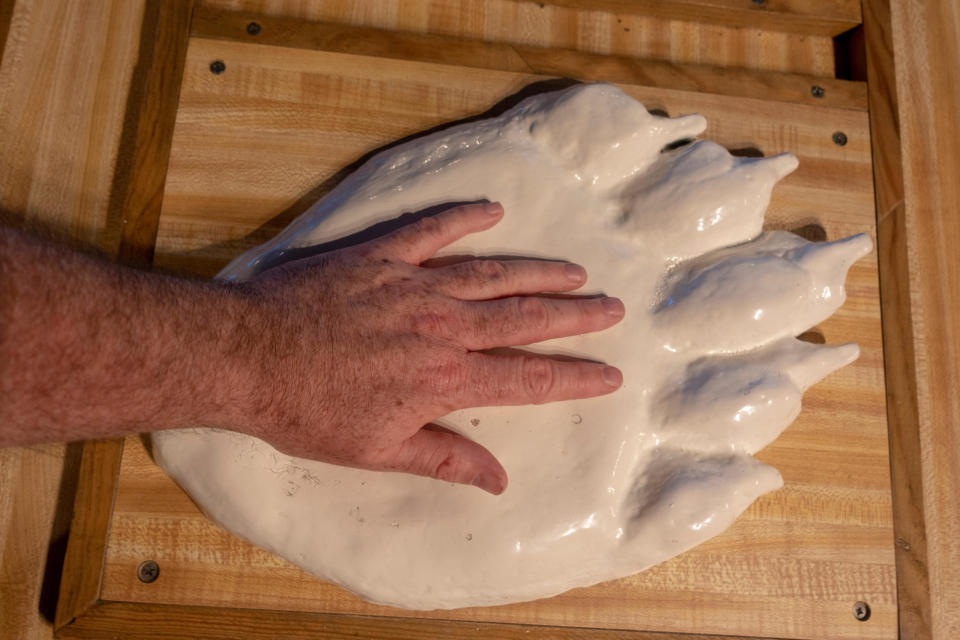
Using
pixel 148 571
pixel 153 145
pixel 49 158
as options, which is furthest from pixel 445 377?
pixel 49 158

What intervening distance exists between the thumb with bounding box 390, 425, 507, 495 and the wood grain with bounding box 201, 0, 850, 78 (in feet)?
2.49

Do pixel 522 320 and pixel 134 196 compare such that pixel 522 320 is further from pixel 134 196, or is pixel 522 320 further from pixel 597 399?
pixel 134 196

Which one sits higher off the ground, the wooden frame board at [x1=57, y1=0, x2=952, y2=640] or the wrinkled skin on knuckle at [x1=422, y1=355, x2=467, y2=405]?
the wrinkled skin on knuckle at [x1=422, y1=355, x2=467, y2=405]

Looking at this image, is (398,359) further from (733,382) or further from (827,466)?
(827,466)

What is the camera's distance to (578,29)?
49.5 inches

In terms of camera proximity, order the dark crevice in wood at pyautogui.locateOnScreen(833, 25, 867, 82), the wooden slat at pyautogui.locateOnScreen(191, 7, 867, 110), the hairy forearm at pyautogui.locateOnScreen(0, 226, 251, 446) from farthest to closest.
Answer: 1. the dark crevice in wood at pyautogui.locateOnScreen(833, 25, 867, 82)
2. the wooden slat at pyautogui.locateOnScreen(191, 7, 867, 110)
3. the hairy forearm at pyautogui.locateOnScreen(0, 226, 251, 446)

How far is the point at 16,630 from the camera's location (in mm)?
1052

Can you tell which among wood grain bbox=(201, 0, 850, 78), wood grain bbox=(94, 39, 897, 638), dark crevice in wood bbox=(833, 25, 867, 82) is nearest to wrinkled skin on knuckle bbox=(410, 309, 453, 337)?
wood grain bbox=(94, 39, 897, 638)

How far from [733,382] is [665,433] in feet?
0.37

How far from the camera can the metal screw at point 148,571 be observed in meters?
0.98

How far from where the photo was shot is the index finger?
2.96ft

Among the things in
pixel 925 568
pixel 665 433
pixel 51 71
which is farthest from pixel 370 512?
pixel 51 71

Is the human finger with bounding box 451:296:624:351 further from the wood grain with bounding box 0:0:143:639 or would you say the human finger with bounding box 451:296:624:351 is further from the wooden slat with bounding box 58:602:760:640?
the wood grain with bounding box 0:0:143:639

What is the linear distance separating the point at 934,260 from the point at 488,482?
95cm
